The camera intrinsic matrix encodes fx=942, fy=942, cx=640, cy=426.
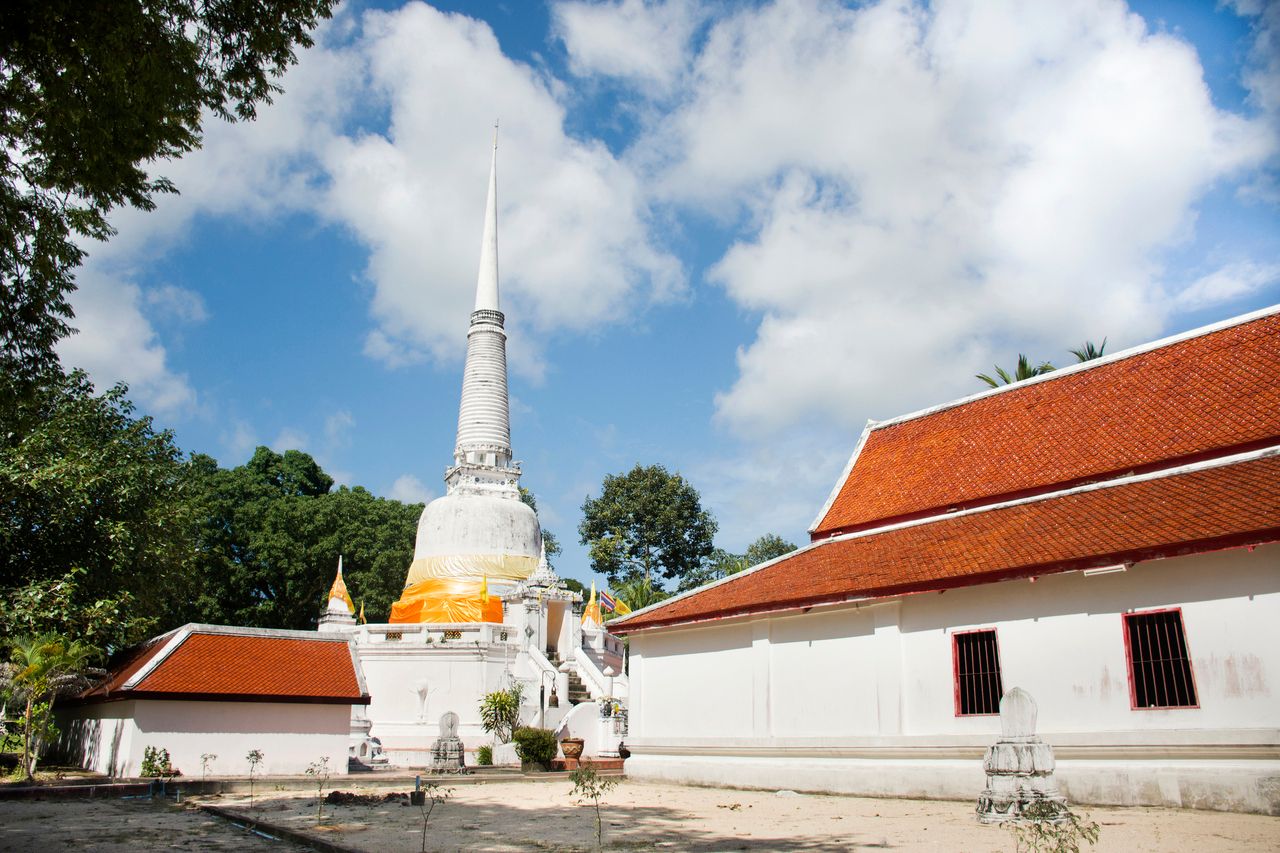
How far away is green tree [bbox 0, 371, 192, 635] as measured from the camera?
19.2 metres

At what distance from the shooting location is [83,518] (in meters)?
21.1

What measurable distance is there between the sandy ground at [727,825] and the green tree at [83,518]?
8470 millimetres

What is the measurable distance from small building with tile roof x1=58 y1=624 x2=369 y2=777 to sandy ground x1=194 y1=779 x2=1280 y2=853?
3901 millimetres

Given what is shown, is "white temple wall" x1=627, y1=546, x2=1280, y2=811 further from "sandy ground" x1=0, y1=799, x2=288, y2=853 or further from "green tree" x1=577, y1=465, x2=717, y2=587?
"green tree" x1=577, y1=465, x2=717, y2=587

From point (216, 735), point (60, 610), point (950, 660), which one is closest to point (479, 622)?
point (216, 735)

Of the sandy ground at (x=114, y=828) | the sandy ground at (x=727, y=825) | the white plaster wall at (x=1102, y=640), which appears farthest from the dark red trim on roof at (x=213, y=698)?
the white plaster wall at (x=1102, y=640)

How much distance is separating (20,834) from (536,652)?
762 inches

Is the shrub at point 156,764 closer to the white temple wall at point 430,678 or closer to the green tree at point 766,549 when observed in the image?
the white temple wall at point 430,678

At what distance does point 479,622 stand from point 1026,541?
1984cm

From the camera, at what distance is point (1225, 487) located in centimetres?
1245

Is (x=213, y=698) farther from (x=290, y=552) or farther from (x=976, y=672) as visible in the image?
(x=290, y=552)

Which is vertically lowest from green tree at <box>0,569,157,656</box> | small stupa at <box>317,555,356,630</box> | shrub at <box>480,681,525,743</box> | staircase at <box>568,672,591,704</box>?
shrub at <box>480,681,525,743</box>

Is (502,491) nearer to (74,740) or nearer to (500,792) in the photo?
(74,740)

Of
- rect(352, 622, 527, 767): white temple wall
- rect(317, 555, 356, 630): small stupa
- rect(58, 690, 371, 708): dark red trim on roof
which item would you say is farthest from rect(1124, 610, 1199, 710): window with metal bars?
rect(317, 555, 356, 630): small stupa
